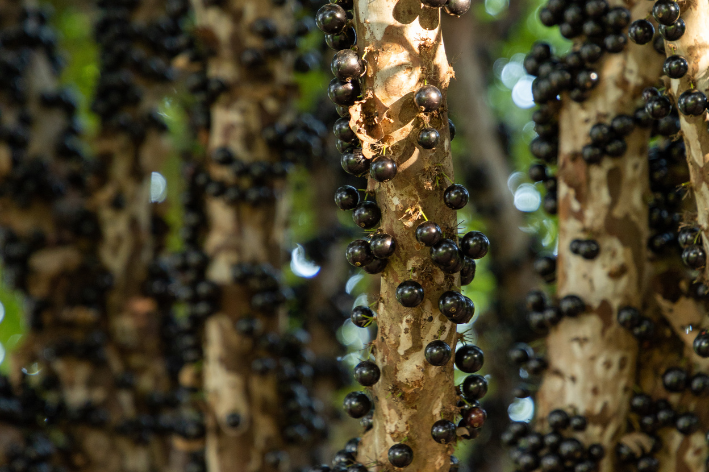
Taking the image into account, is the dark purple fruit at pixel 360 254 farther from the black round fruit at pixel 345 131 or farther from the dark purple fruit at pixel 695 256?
the dark purple fruit at pixel 695 256

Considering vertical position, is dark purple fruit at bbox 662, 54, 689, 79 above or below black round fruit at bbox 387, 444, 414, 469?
above

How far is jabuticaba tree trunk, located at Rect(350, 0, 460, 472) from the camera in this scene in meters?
2.15

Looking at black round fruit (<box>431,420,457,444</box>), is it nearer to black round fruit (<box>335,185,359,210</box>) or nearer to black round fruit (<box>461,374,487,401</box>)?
black round fruit (<box>461,374,487,401</box>)

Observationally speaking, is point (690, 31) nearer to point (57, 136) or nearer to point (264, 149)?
point (264, 149)

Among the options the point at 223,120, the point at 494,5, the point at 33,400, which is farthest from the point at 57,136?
the point at 494,5

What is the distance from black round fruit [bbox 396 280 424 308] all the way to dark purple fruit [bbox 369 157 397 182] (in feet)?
1.21

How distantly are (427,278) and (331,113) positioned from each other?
4273 mm

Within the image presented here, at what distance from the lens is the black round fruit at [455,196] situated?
2.14 metres

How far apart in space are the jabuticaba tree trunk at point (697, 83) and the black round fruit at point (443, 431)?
3.83ft

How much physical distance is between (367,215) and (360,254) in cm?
15

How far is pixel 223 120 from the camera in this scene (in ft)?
14.9

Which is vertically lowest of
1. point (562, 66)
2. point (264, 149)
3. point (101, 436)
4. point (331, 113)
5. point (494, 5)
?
point (101, 436)

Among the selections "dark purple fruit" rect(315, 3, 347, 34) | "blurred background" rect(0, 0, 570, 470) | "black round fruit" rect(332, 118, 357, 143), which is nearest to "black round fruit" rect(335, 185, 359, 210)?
"black round fruit" rect(332, 118, 357, 143)

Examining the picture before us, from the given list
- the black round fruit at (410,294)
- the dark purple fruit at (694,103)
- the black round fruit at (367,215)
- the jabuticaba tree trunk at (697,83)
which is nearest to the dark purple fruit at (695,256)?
the jabuticaba tree trunk at (697,83)
